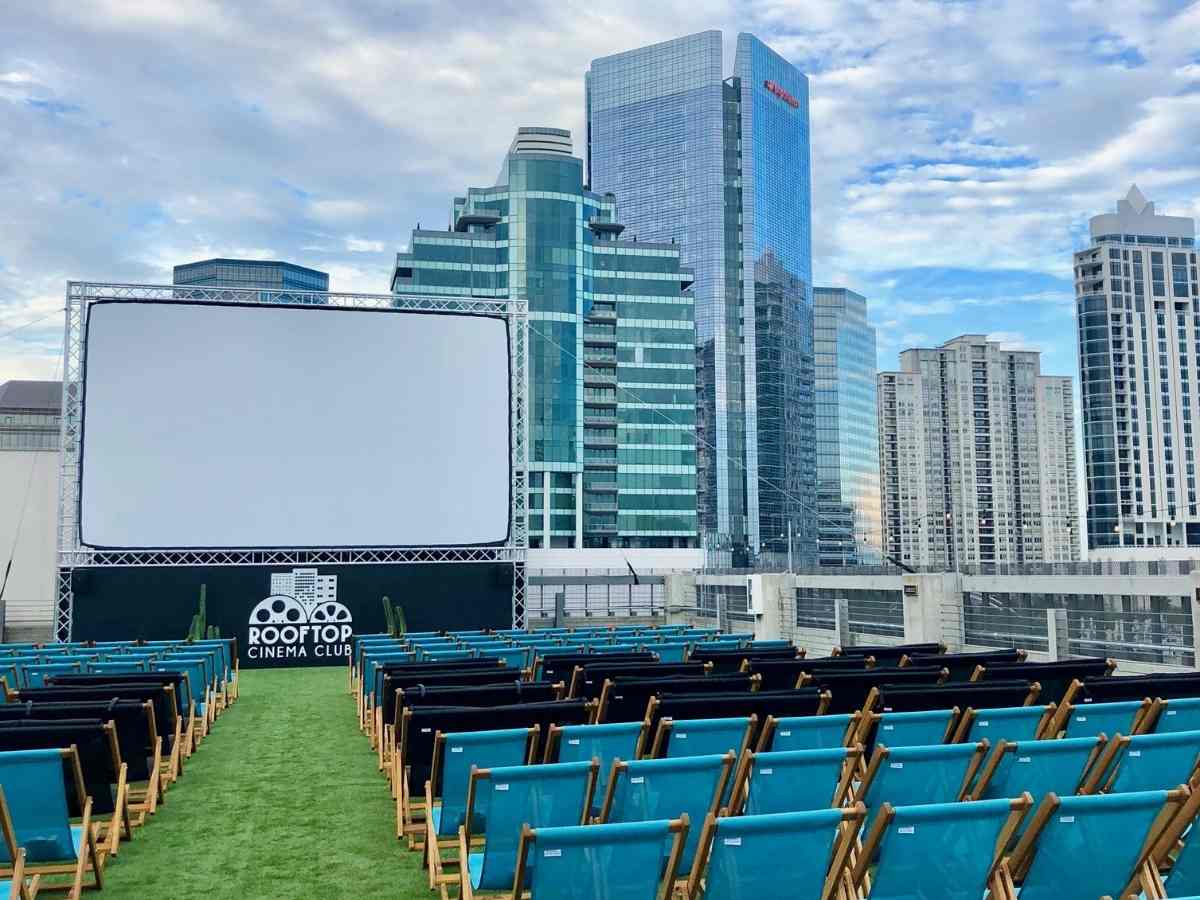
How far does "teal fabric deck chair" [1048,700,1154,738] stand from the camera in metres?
4.27

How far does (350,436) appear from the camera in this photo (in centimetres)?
1516

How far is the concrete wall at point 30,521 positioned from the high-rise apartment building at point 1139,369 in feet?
379

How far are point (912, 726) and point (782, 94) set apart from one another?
120m

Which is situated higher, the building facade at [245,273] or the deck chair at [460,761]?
the building facade at [245,273]

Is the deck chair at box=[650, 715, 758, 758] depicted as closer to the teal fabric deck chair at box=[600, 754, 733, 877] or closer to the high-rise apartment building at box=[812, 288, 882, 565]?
the teal fabric deck chair at box=[600, 754, 733, 877]

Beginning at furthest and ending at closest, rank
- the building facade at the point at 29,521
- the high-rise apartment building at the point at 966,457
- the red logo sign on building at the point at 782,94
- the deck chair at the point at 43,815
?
the high-rise apartment building at the point at 966,457 → the red logo sign on building at the point at 782,94 → the building facade at the point at 29,521 → the deck chair at the point at 43,815

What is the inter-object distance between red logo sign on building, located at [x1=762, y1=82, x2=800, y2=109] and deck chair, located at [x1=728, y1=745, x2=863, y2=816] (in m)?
119

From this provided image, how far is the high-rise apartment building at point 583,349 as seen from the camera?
76.4 metres

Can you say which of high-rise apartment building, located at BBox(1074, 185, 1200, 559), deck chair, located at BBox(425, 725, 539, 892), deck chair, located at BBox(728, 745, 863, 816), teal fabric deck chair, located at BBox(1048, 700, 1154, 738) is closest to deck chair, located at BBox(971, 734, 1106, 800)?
deck chair, located at BBox(728, 745, 863, 816)

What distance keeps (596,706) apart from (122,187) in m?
32.7

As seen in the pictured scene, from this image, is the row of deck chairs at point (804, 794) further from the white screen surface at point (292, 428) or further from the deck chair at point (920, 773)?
the white screen surface at point (292, 428)

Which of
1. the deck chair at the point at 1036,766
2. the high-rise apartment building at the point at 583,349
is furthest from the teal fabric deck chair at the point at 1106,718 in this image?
the high-rise apartment building at the point at 583,349

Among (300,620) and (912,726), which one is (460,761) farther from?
(300,620)

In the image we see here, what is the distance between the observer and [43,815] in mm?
3672
